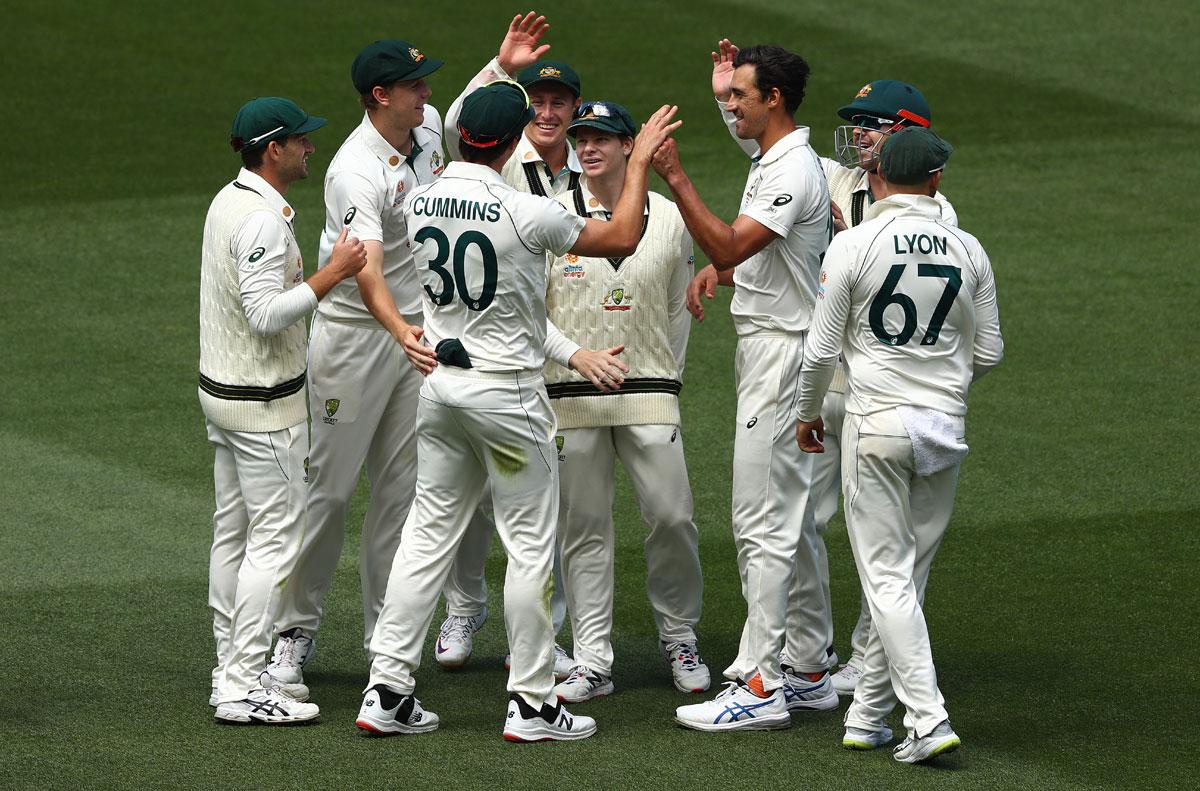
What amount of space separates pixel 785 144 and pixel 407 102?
160cm

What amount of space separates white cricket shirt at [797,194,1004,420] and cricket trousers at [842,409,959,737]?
158 mm

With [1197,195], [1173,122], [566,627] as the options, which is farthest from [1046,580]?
[1173,122]

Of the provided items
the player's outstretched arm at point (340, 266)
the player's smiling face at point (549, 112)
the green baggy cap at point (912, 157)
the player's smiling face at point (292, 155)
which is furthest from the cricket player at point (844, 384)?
the player's smiling face at point (292, 155)

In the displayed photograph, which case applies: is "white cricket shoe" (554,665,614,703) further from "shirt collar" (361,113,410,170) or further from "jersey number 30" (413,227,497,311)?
"shirt collar" (361,113,410,170)

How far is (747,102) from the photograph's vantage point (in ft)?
22.6

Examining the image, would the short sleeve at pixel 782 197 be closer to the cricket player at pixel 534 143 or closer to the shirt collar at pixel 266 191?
the cricket player at pixel 534 143

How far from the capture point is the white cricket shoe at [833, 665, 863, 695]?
7.35m

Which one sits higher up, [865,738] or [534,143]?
[534,143]

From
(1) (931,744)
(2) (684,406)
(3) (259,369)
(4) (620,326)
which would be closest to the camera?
(1) (931,744)

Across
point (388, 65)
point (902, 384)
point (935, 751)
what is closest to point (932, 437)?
point (902, 384)

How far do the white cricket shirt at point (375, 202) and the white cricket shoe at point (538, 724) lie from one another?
1.83 meters

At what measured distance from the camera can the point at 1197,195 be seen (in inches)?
614

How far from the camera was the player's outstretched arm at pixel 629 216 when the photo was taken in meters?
6.40

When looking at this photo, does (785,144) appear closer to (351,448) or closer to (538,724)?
(351,448)
